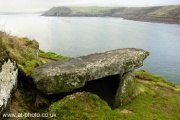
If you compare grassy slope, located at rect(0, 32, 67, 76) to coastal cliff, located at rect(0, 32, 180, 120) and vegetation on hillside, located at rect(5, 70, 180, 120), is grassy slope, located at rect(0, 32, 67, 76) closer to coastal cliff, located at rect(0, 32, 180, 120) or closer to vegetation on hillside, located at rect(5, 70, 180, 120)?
coastal cliff, located at rect(0, 32, 180, 120)

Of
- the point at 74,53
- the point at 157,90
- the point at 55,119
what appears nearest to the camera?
the point at 55,119

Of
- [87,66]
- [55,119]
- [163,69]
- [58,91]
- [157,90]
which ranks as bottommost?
[163,69]

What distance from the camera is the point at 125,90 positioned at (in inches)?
521

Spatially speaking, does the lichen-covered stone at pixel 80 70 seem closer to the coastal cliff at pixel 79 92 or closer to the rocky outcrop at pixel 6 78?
the coastal cliff at pixel 79 92

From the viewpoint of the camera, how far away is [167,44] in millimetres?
75250

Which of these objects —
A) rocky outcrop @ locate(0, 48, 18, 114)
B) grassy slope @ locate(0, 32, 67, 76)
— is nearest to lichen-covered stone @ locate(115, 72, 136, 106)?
grassy slope @ locate(0, 32, 67, 76)

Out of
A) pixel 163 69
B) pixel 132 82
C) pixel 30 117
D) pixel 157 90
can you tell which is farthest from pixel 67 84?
pixel 163 69

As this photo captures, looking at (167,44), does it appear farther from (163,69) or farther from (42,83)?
(42,83)

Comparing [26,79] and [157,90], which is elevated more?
[26,79]

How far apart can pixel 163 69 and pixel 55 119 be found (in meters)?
40.8

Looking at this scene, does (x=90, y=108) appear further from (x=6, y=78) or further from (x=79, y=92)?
(x=6, y=78)

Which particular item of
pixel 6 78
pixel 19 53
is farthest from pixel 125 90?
pixel 6 78

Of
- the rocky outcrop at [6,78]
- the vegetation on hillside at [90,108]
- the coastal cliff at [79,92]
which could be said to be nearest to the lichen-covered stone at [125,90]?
the coastal cliff at [79,92]

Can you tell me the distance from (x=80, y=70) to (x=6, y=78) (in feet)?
12.1
